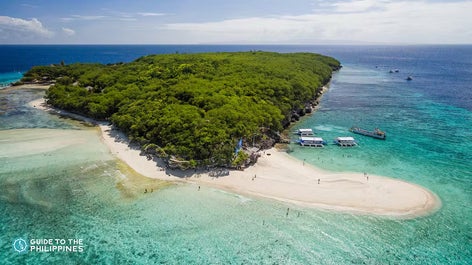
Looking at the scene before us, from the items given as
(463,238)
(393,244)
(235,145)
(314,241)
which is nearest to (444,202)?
(463,238)

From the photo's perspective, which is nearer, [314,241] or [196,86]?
[314,241]

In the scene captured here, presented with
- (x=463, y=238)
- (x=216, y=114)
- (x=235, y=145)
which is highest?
(x=216, y=114)

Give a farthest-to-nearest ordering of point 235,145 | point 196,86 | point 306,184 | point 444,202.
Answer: point 196,86 < point 235,145 < point 306,184 < point 444,202

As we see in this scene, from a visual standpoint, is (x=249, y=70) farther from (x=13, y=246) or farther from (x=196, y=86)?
(x=13, y=246)

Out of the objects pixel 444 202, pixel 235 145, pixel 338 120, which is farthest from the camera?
pixel 338 120

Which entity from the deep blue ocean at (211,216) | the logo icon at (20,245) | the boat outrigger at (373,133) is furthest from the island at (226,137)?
the logo icon at (20,245)
